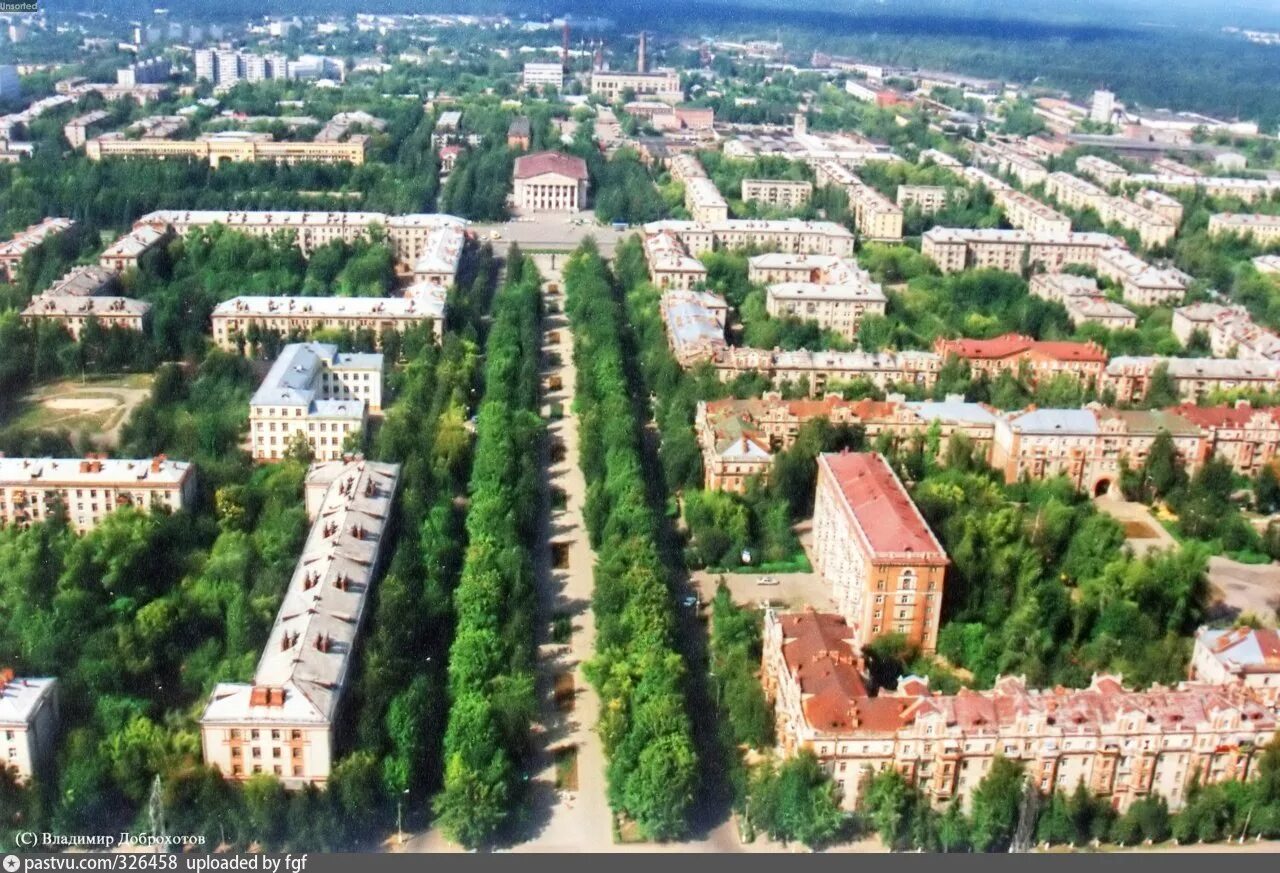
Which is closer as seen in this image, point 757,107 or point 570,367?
point 570,367

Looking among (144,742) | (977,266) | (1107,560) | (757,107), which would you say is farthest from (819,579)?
(757,107)

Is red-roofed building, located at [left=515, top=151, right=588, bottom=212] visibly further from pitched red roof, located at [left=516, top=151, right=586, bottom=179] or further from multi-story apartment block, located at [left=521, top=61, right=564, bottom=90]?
multi-story apartment block, located at [left=521, top=61, right=564, bottom=90]

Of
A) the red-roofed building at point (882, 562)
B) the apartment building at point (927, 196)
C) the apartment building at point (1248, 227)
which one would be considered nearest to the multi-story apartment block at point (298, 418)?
the red-roofed building at point (882, 562)

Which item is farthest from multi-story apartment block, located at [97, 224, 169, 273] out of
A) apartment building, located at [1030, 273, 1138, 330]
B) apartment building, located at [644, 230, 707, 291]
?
apartment building, located at [1030, 273, 1138, 330]

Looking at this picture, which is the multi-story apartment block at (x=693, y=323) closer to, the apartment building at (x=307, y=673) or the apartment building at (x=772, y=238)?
the apartment building at (x=772, y=238)

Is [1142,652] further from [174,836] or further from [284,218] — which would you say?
[284,218]

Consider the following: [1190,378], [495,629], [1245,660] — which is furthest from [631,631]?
[1190,378]
